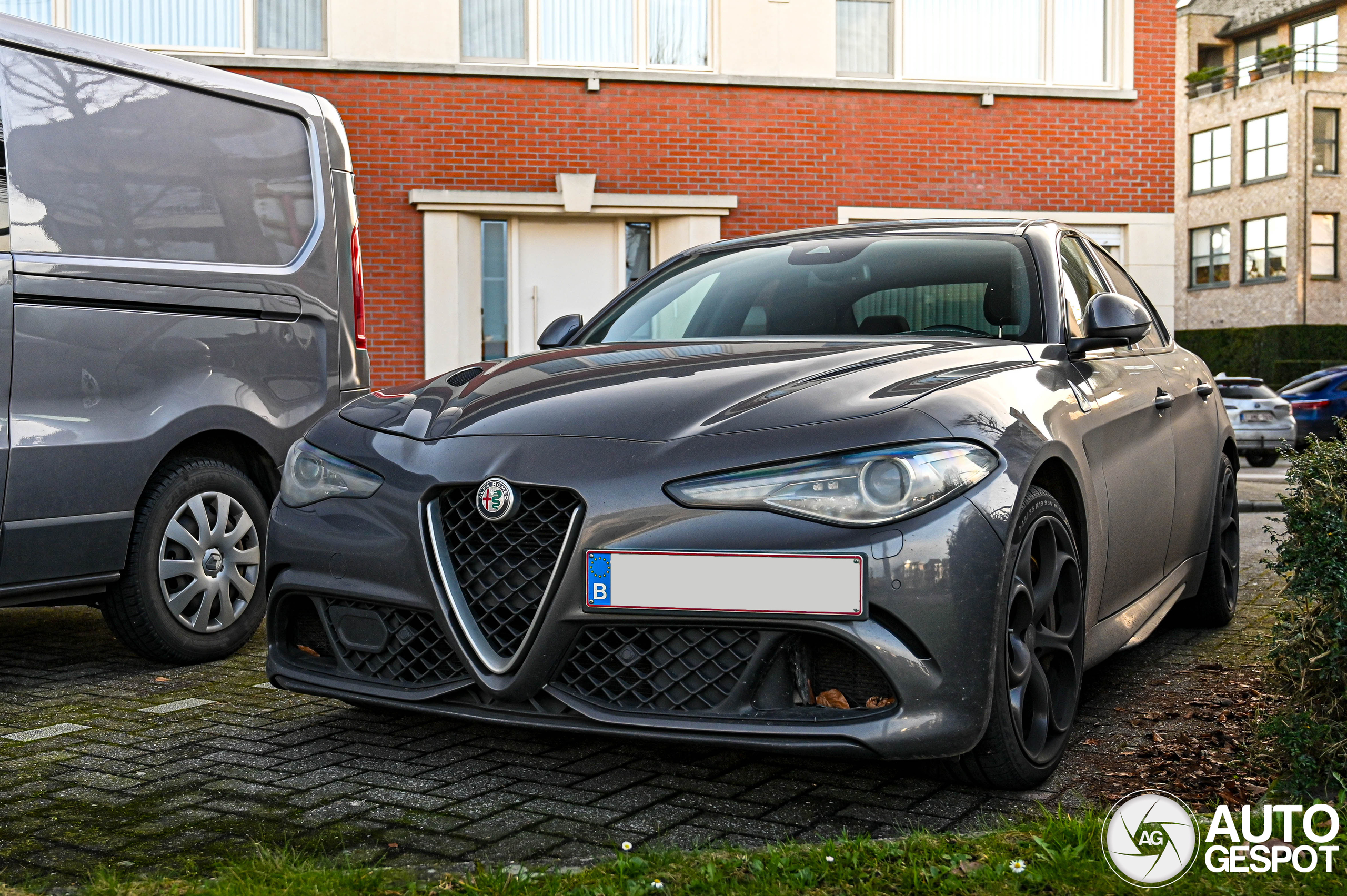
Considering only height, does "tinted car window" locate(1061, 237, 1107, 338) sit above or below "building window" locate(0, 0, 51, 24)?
below

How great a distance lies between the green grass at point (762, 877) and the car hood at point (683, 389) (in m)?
0.96

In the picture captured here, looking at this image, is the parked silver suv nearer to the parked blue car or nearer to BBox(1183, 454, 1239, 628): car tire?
the parked blue car

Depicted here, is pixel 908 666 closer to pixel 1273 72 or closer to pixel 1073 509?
pixel 1073 509

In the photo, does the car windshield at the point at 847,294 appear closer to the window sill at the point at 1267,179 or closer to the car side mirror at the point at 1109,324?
the car side mirror at the point at 1109,324

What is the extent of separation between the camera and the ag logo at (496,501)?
3.18m

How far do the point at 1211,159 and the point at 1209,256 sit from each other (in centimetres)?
340

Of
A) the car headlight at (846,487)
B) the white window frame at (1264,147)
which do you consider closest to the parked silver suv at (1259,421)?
the car headlight at (846,487)

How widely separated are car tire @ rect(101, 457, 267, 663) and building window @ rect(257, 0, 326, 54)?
356 inches

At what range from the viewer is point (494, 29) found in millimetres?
13695

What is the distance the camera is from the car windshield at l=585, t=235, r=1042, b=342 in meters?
4.32

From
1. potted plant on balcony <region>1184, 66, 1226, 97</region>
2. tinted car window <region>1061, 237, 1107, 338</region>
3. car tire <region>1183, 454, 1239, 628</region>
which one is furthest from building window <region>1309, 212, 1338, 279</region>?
tinted car window <region>1061, 237, 1107, 338</region>

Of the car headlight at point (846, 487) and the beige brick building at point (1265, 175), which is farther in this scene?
the beige brick building at point (1265, 175)

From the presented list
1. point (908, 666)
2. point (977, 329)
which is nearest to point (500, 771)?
point (908, 666)

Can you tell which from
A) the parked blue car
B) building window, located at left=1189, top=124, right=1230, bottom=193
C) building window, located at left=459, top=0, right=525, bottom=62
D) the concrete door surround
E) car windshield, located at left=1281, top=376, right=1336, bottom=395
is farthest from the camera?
building window, located at left=1189, top=124, right=1230, bottom=193
